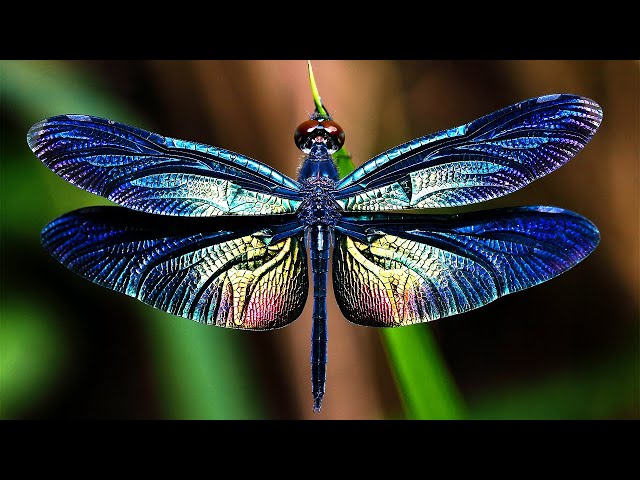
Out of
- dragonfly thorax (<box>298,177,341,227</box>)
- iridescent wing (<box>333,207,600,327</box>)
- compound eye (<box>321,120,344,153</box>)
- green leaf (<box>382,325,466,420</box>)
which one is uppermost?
compound eye (<box>321,120,344,153</box>)

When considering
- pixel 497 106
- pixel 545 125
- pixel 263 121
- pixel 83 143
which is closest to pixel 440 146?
pixel 545 125

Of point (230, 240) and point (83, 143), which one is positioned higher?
point (83, 143)

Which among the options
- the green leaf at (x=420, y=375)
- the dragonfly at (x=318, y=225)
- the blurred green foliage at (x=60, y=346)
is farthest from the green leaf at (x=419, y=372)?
the blurred green foliage at (x=60, y=346)

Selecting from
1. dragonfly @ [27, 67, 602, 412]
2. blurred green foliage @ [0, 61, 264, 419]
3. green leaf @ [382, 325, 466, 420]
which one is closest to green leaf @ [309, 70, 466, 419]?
green leaf @ [382, 325, 466, 420]

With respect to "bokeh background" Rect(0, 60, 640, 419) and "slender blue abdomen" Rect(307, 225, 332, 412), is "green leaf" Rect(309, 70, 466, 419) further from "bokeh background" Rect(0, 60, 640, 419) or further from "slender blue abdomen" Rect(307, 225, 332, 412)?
"slender blue abdomen" Rect(307, 225, 332, 412)

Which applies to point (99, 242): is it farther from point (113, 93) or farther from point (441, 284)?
point (441, 284)

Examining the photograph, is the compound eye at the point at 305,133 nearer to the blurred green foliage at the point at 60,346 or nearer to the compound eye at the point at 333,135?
the compound eye at the point at 333,135

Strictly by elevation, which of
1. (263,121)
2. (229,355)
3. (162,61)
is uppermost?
(162,61)
